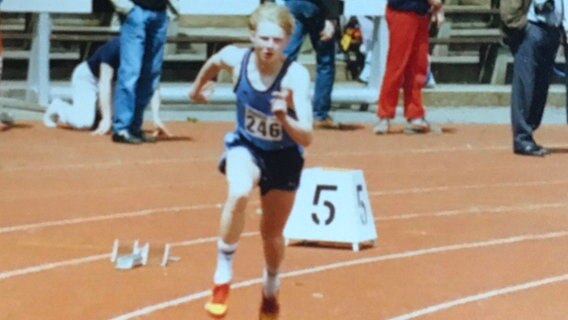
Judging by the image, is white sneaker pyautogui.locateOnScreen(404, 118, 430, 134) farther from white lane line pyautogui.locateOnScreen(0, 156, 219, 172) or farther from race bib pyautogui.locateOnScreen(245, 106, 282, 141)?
race bib pyautogui.locateOnScreen(245, 106, 282, 141)

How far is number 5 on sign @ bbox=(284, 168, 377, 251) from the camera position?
8555mm

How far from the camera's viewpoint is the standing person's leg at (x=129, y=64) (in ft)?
41.7

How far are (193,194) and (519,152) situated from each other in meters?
3.85

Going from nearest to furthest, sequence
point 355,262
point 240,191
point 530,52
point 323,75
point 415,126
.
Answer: point 240,191 < point 355,262 < point 530,52 < point 323,75 < point 415,126

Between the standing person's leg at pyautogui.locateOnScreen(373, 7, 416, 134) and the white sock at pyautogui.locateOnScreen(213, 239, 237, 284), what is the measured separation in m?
7.67

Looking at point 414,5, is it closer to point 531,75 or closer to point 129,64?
point 531,75

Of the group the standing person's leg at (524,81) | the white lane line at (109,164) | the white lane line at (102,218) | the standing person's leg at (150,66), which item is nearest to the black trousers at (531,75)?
the standing person's leg at (524,81)

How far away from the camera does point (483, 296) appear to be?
24.1 ft

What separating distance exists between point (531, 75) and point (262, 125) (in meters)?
6.73

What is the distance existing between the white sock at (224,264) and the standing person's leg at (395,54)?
7.67 metres

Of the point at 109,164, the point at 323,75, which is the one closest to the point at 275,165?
the point at 109,164

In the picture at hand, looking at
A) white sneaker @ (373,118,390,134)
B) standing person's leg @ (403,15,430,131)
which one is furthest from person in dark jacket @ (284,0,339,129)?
standing person's leg @ (403,15,430,131)

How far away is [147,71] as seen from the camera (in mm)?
13047

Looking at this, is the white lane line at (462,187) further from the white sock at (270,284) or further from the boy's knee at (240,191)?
the boy's knee at (240,191)
